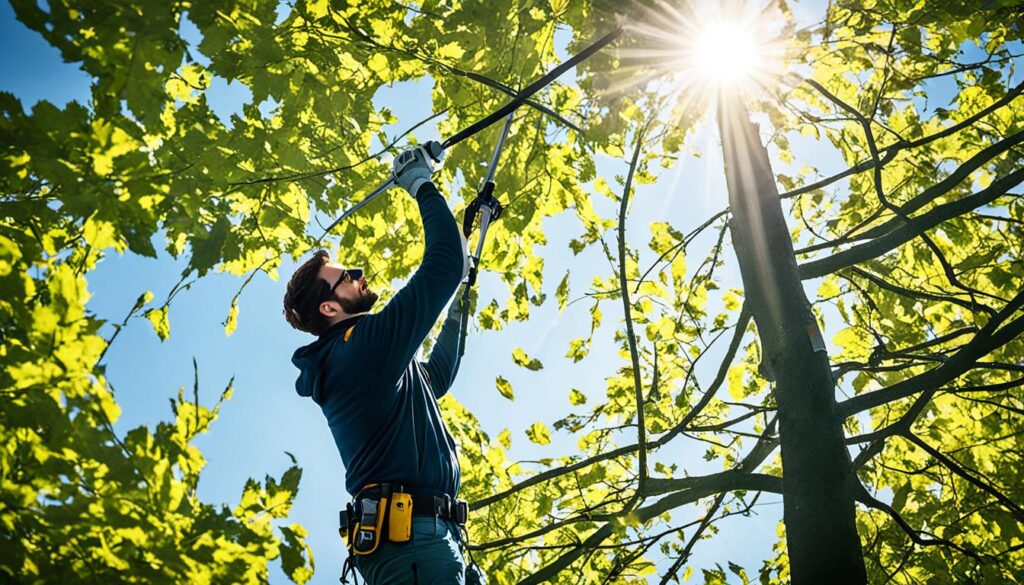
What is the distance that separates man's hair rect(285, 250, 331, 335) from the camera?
343 cm

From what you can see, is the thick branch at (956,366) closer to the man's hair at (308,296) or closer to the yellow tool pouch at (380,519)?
the yellow tool pouch at (380,519)

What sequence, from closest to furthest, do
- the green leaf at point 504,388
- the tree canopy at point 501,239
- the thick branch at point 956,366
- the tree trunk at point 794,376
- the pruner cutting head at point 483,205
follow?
the tree canopy at point 501,239 < the tree trunk at point 794,376 < the thick branch at point 956,366 < the pruner cutting head at point 483,205 < the green leaf at point 504,388

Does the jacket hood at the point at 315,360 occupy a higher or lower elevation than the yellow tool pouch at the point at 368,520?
higher

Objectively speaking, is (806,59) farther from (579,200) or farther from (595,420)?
(595,420)

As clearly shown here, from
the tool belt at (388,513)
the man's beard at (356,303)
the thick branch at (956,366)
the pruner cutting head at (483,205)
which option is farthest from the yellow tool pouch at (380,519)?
the thick branch at (956,366)

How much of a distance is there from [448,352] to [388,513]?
1.32 m

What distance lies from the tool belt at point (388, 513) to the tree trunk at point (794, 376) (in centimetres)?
156

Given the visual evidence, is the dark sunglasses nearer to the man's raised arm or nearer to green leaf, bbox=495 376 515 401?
the man's raised arm

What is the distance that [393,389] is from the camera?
289cm

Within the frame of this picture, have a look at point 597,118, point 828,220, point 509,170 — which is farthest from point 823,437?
point 828,220

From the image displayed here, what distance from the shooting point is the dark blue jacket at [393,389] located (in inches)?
111

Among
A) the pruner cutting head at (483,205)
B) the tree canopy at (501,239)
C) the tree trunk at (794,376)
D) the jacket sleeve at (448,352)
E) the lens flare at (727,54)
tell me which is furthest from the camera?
the lens flare at (727,54)

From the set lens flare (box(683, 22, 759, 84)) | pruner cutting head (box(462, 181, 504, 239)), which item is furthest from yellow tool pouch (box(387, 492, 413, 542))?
lens flare (box(683, 22, 759, 84))

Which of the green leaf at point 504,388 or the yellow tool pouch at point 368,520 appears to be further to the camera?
the green leaf at point 504,388
